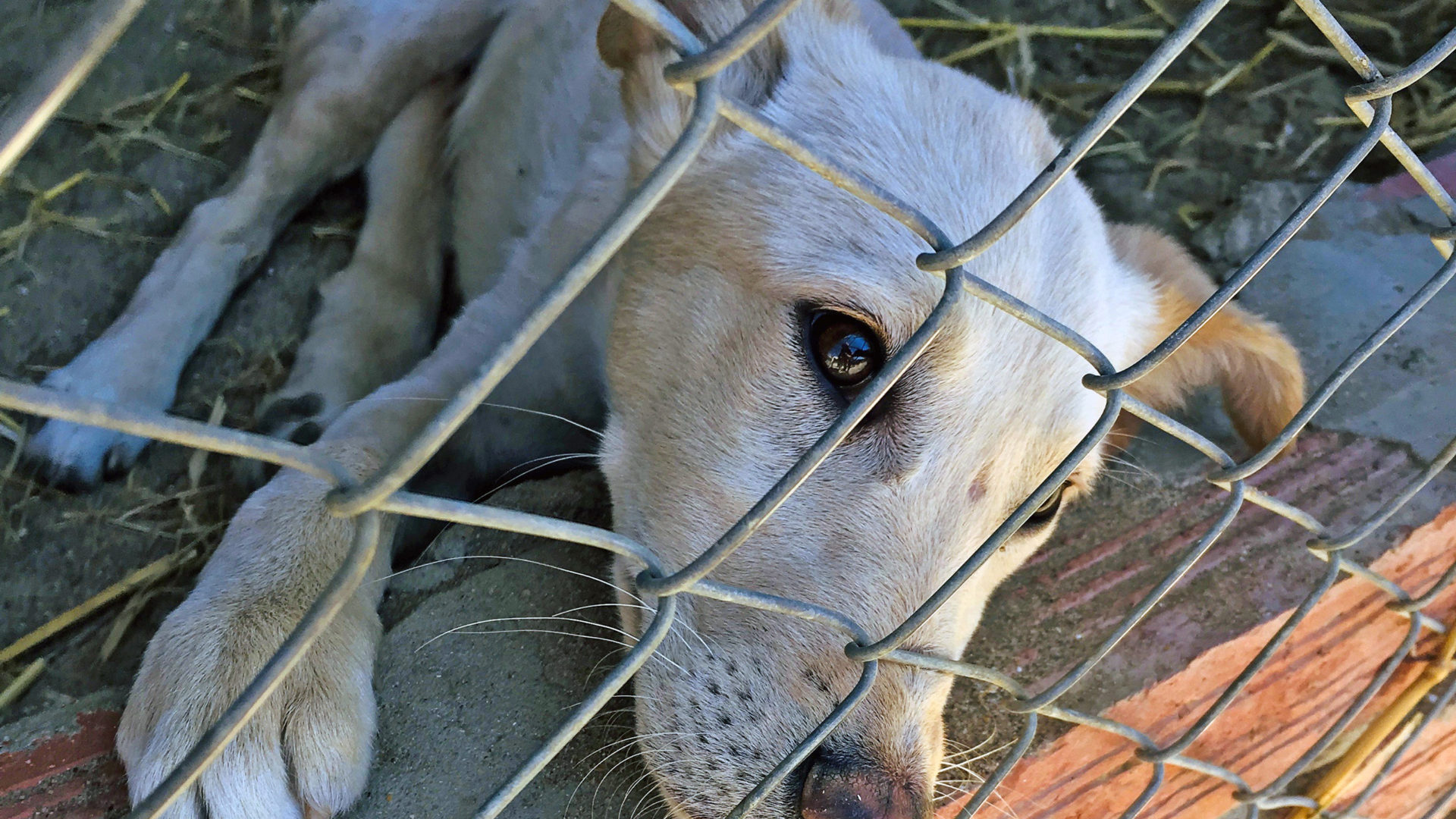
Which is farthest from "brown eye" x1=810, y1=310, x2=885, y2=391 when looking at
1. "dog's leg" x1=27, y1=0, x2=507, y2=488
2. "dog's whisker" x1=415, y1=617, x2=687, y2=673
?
"dog's leg" x1=27, y1=0, x2=507, y2=488

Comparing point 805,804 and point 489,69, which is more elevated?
point 489,69

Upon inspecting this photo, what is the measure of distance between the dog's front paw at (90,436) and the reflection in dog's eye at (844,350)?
4.99ft

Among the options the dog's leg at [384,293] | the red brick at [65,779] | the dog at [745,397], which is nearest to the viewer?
the red brick at [65,779]

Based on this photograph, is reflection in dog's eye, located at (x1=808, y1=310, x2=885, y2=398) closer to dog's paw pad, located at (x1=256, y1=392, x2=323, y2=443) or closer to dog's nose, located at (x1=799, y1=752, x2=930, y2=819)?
dog's nose, located at (x1=799, y1=752, x2=930, y2=819)

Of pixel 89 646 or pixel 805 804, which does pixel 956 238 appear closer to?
pixel 805 804

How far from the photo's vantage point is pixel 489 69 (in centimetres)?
272

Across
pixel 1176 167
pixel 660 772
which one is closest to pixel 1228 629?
pixel 660 772

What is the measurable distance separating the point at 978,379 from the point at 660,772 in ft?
2.59

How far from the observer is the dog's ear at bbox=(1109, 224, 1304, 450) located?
200 cm

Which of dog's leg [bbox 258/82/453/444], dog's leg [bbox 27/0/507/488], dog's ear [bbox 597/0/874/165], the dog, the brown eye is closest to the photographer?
the dog

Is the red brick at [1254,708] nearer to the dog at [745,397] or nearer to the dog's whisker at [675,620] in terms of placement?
the dog at [745,397]

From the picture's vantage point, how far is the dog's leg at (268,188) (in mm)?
2117

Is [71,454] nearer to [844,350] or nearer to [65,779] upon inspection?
[65,779]

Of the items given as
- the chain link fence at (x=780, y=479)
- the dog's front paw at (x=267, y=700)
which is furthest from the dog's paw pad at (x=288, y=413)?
the chain link fence at (x=780, y=479)
